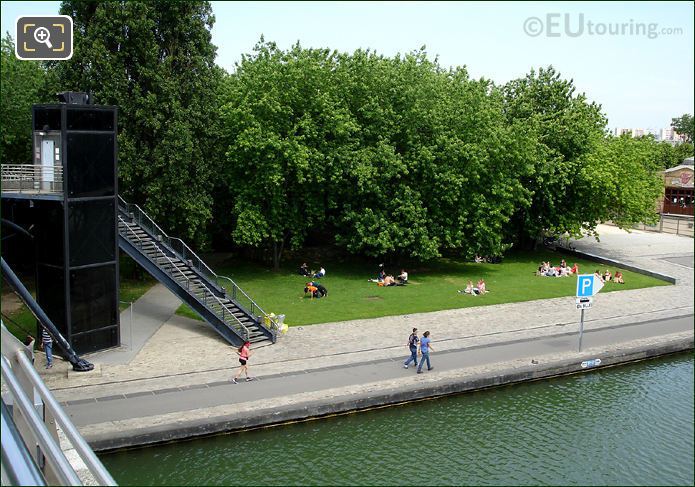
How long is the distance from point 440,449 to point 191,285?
12518 millimetres

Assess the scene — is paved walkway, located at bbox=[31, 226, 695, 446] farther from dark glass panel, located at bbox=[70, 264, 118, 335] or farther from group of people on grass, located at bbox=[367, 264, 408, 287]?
group of people on grass, located at bbox=[367, 264, 408, 287]

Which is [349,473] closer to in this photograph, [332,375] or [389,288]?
[332,375]

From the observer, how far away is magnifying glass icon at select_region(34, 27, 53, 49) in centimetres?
1487

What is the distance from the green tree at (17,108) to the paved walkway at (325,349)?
1096 centimetres

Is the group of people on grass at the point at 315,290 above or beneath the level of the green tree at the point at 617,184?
beneath

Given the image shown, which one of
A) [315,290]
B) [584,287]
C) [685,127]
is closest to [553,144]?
[315,290]

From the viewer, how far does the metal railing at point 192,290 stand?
2516 cm

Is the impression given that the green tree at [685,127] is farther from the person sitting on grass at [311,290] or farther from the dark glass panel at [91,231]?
the dark glass panel at [91,231]

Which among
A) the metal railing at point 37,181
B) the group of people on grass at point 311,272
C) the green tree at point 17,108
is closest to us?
the metal railing at point 37,181

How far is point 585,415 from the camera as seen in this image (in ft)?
62.9

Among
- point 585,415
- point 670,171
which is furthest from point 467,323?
point 670,171

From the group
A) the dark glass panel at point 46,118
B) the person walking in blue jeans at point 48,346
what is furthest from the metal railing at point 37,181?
the person walking in blue jeans at point 48,346

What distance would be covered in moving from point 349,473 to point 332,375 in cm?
551

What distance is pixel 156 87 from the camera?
31.9m
